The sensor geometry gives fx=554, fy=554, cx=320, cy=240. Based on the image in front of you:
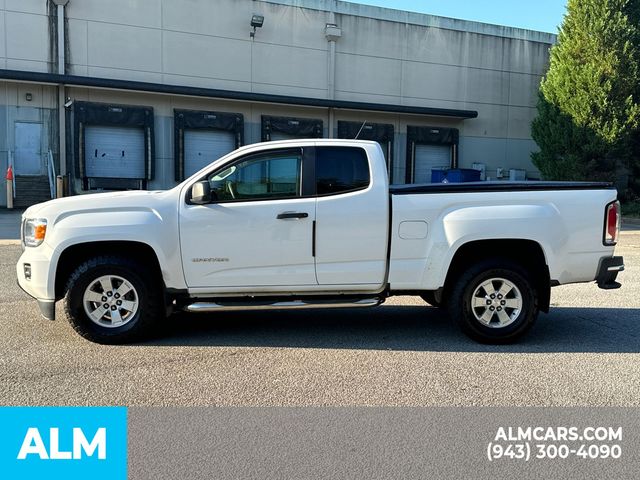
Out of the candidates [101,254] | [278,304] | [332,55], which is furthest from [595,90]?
[101,254]

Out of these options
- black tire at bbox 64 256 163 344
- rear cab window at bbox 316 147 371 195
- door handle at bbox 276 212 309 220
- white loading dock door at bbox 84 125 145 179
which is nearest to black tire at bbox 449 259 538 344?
rear cab window at bbox 316 147 371 195

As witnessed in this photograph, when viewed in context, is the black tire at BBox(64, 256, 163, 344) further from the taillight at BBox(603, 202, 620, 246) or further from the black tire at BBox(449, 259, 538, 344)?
the taillight at BBox(603, 202, 620, 246)

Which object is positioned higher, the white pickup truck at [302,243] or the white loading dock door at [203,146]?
the white loading dock door at [203,146]

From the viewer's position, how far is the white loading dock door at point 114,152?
21.9 meters

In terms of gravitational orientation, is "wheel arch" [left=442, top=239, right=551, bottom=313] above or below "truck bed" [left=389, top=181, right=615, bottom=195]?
below

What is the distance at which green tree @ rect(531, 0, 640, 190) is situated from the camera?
2102cm

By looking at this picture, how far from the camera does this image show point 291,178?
18.5 ft

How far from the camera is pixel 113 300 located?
5488 mm

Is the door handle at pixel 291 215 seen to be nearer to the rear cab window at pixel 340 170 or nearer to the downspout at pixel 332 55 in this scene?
the rear cab window at pixel 340 170

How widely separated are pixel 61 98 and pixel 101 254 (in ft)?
60.5

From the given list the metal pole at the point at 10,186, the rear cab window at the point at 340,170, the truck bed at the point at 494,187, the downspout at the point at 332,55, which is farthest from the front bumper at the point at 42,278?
the downspout at the point at 332,55

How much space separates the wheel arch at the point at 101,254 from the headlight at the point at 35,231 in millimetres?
276

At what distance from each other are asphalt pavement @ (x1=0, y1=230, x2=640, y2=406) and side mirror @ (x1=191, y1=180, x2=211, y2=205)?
4.74ft

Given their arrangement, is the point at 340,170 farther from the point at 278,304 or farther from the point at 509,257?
the point at 509,257
